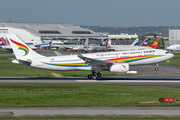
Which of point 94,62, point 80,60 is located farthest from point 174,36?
point 94,62

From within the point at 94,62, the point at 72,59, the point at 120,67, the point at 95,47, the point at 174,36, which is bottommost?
the point at 120,67

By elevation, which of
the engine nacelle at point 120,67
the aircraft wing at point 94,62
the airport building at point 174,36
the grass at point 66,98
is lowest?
the grass at point 66,98

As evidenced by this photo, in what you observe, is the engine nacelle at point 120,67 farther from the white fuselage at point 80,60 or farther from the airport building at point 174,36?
the airport building at point 174,36

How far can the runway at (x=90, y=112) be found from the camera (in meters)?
21.7

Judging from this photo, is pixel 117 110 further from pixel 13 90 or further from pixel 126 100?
pixel 13 90

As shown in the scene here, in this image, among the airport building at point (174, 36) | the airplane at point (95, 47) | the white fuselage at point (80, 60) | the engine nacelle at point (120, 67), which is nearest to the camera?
the engine nacelle at point (120, 67)

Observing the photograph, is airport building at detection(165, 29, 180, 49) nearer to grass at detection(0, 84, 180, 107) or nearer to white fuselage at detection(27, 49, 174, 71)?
white fuselage at detection(27, 49, 174, 71)

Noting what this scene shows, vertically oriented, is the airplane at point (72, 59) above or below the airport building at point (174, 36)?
below

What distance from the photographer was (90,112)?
905 inches

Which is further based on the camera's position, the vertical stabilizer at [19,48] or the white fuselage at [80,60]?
the white fuselage at [80,60]

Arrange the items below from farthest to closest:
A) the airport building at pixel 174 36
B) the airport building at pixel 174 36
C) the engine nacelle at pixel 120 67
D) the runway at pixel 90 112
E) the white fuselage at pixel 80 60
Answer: the airport building at pixel 174 36 → the airport building at pixel 174 36 → the white fuselage at pixel 80 60 → the engine nacelle at pixel 120 67 → the runway at pixel 90 112

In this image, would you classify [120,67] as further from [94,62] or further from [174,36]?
[174,36]

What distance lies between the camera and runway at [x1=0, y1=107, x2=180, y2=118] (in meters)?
21.7

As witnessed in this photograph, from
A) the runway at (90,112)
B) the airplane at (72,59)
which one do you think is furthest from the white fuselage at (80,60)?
the runway at (90,112)
